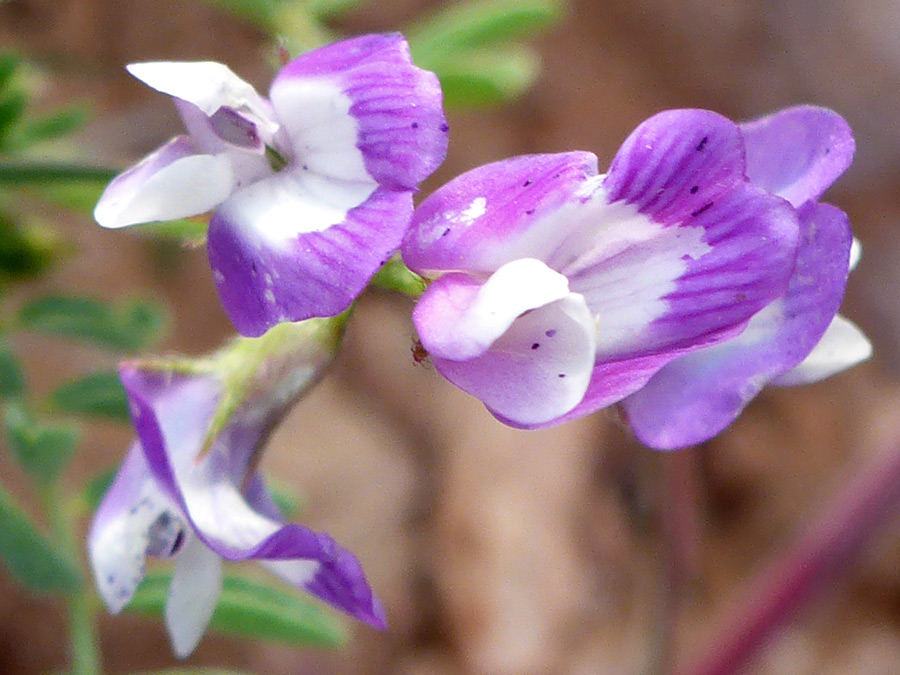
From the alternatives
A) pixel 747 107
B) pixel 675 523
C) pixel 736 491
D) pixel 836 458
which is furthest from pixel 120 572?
pixel 747 107

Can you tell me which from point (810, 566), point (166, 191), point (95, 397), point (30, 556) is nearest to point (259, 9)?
point (95, 397)

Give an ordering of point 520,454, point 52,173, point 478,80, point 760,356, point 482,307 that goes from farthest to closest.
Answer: point 520,454, point 478,80, point 52,173, point 760,356, point 482,307

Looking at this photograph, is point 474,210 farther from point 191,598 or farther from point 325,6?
point 325,6

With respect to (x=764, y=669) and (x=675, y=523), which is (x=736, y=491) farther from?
(x=675, y=523)

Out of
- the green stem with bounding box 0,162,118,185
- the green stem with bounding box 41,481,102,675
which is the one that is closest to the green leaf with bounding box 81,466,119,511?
the green stem with bounding box 41,481,102,675

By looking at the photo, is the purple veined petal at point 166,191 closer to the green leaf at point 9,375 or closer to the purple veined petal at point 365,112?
the purple veined petal at point 365,112

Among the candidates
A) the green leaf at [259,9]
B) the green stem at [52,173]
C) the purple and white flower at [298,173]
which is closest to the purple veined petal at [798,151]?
the purple and white flower at [298,173]

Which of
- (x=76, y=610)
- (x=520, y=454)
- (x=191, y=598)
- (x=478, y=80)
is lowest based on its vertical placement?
(x=520, y=454)
